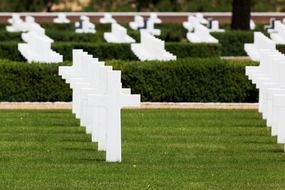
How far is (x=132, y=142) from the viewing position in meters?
14.8

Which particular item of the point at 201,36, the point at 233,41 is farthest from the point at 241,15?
the point at 201,36

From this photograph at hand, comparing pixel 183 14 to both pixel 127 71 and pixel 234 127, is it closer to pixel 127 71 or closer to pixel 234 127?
pixel 127 71

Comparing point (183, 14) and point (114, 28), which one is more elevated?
point (114, 28)

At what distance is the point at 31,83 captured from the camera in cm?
2009

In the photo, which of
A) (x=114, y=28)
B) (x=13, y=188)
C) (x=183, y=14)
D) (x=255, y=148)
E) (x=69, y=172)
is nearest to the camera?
(x=13, y=188)

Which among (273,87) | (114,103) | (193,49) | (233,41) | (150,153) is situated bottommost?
(233,41)

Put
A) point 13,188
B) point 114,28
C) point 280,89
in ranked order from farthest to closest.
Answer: point 114,28 → point 280,89 → point 13,188

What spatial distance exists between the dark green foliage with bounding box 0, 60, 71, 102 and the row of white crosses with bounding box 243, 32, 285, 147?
17.1 feet

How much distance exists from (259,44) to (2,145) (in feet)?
13.6

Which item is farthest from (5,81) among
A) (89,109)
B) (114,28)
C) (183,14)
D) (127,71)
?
(183,14)

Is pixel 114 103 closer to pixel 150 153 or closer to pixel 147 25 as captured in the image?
pixel 150 153

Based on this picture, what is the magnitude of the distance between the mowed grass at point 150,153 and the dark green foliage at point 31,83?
1770 mm

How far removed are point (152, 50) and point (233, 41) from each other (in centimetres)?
1102

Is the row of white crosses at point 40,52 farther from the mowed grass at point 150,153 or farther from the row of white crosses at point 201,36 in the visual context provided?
the row of white crosses at point 201,36
